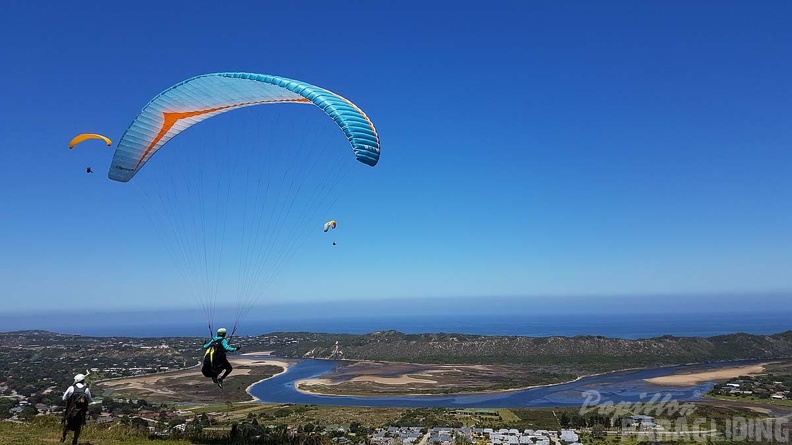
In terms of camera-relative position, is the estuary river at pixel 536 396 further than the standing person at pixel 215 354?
Yes

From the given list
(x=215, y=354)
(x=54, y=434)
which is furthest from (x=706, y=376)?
(x=54, y=434)

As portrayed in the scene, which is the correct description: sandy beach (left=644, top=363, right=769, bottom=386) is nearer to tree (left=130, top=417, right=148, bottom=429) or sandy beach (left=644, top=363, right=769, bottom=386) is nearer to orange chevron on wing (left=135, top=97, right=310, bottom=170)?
tree (left=130, top=417, right=148, bottom=429)

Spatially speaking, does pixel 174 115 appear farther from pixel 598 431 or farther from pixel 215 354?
pixel 598 431

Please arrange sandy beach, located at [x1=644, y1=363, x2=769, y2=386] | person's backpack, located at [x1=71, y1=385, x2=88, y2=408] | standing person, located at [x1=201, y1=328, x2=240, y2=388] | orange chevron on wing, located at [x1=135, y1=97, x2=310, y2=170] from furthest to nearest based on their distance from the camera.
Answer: sandy beach, located at [x1=644, y1=363, x2=769, y2=386], orange chevron on wing, located at [x1=135, y1=97, x2=310, y2=170], standing person, located at [x1=201, y1=328, x2=240, y2=388], person's backpack, located at [x1=71, y1=385, x2=88, y2=408]

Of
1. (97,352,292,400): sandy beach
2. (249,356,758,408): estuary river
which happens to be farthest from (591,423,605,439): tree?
(97,352,292,400): sandy beach

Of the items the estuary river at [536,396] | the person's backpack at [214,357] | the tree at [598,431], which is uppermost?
the person's backpack at [214,357]

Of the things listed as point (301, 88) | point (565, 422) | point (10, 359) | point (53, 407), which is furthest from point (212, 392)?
point (301, 88)

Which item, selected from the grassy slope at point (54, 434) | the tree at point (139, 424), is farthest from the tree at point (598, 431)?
the grassy slope at point (54, 434)

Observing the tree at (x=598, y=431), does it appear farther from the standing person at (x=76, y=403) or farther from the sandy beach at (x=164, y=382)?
the sandy beach at (x=164, y=382)
